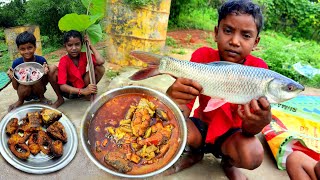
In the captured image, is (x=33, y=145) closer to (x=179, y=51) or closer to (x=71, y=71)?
(x=71, y=71)

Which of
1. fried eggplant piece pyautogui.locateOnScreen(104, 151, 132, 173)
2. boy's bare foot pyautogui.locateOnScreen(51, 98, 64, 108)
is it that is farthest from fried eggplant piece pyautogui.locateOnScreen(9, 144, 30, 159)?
boy's bare foot pyautogui.locateOnScreen(51, 98, 64, 108)

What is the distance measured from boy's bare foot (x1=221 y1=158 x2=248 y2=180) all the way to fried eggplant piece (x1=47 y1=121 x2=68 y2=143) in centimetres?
129

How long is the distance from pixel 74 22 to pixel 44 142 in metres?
1.20

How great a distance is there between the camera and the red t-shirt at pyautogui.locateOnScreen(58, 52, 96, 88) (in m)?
3.35

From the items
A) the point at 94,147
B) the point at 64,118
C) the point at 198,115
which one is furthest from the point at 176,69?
the point at 64,118

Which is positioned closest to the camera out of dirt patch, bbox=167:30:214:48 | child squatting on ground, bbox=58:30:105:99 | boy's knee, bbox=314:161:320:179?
boy's knee, bbox=314:161:320:179

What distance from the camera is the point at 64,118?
232cm

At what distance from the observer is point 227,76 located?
5.61 feet

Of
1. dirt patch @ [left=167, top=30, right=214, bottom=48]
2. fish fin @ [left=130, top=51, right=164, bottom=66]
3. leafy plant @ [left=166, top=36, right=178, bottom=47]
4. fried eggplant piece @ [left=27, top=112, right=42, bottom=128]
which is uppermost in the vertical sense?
fish fin @ [left=130, top=51, right=164, bottom=66]

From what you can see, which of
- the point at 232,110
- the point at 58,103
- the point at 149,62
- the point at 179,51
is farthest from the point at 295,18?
the point at 149,62

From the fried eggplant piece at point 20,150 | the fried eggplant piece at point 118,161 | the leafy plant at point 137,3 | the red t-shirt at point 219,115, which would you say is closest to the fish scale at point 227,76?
the red t-shirt at point 219,115

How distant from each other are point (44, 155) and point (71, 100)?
163 centimetres

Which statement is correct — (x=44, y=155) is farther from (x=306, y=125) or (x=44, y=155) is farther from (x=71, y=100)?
(x=306, y=125)

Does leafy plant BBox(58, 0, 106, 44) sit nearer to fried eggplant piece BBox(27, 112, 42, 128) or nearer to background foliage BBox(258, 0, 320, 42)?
fried eggplant piece BBox(27, 112, 42, 128)
